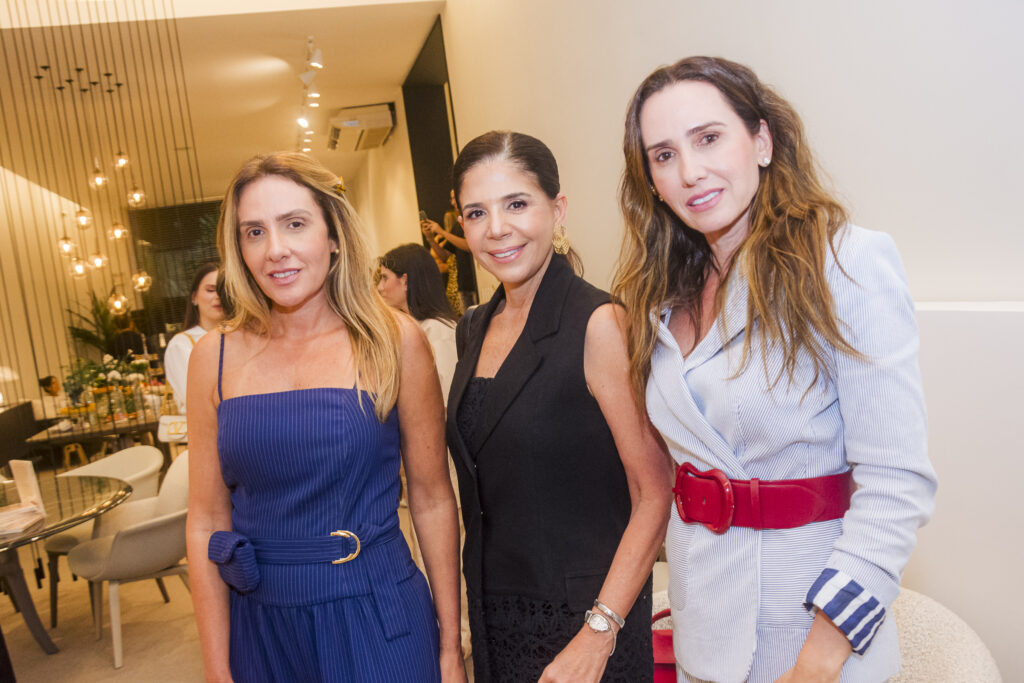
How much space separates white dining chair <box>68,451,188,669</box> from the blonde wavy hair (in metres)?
2.28

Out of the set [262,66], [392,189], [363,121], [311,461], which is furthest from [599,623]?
[392,189]

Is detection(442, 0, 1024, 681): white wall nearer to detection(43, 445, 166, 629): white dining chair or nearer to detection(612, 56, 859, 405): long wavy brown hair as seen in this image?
detection(612, 56, 859, 405): long wavy brown hair

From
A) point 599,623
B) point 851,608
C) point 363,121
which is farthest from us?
point 363,121

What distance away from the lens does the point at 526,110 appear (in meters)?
4.54

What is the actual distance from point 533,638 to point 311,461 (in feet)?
1.76

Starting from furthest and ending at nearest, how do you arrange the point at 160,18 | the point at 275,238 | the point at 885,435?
1. the point at 160,18
2. the point at 275,238
3. the point at 885,435

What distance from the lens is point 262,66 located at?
7.42m

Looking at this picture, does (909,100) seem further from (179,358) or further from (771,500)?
(179,358)

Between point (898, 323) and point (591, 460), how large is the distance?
604 mm

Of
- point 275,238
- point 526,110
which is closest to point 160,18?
point 526,110

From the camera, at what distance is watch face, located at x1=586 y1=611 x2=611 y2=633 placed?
1.30 metres

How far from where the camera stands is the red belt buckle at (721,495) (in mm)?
1094

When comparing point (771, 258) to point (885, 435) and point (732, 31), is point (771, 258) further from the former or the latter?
point (732, 31)

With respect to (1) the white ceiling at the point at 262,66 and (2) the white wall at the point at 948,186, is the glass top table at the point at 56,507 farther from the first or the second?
(1) the white ceiling at the point at 262,66
